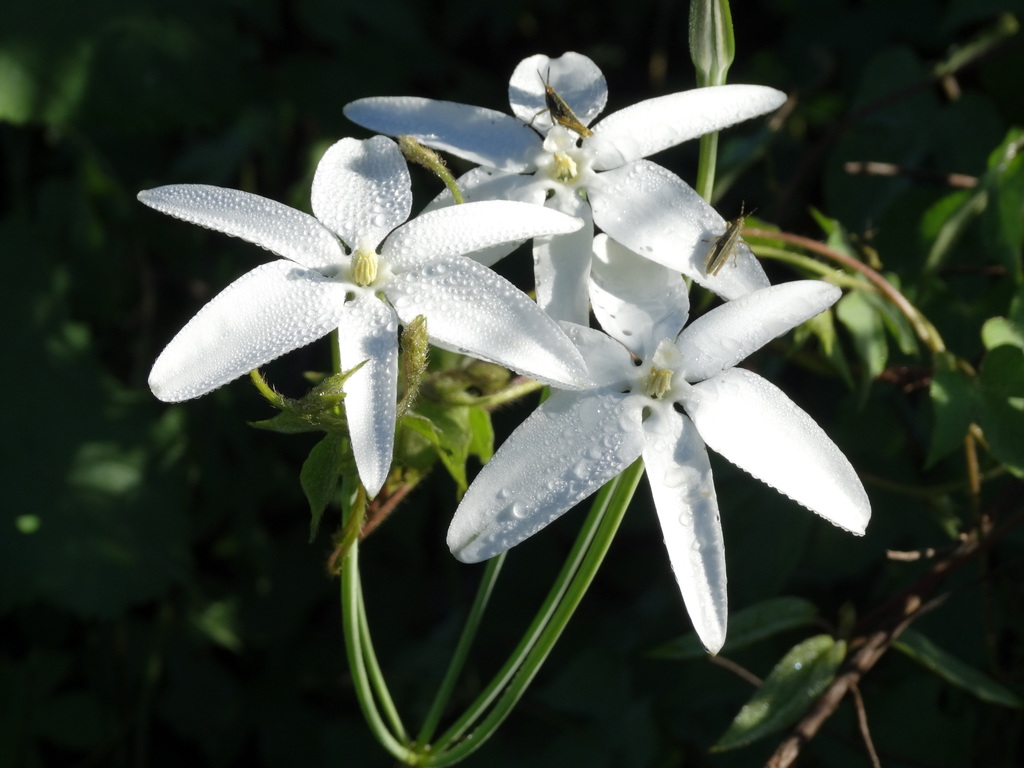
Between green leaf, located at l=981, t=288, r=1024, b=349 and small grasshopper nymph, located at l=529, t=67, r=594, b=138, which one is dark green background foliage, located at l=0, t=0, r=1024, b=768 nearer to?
green leaf, located at l=981, t=288, r=1024, b=349

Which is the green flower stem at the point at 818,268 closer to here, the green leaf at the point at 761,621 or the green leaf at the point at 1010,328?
the green leaf at the point at 1010,328

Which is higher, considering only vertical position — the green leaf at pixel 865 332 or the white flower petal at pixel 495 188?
the white flower petal at pixel 495 188

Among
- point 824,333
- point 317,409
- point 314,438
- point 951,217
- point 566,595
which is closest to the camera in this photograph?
point 317,409

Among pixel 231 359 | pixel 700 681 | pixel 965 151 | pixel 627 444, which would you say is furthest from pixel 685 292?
pixel 965 151

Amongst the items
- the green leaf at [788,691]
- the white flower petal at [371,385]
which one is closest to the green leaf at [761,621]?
the green leaf at [788,691]

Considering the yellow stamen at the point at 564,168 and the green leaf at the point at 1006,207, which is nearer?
the yellow stamen at the point at 564,168

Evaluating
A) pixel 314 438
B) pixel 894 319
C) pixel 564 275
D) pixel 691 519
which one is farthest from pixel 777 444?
pixel 314 438

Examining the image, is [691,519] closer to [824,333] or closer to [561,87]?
[824,333]
